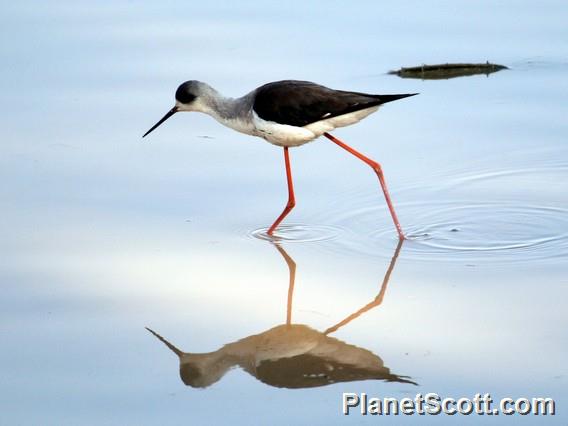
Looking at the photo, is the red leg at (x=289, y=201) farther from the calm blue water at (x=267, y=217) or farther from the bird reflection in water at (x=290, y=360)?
the bird reflection in water at (x=290, y=360)

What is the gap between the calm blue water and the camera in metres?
4.31

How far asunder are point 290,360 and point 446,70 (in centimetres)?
398

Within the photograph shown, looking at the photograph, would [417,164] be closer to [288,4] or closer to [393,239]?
[393,239]

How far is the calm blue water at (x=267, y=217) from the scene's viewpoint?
14.1ft

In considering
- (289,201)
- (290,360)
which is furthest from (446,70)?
(290,360)

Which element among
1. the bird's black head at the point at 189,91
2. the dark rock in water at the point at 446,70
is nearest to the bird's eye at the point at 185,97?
the bird's black head at the point at 189,91

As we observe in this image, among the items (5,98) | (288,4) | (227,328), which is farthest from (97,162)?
(288,4)

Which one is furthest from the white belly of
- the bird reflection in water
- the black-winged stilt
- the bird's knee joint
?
the bird reflection in water

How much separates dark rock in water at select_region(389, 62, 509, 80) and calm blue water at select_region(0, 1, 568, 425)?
0.08 meters

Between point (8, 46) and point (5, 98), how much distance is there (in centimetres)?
102

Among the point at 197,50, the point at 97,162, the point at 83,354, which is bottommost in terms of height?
the point at 83,354

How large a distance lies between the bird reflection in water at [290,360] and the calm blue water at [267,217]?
12 mm

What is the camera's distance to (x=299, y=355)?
4527 mm

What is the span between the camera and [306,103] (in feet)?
20.4
